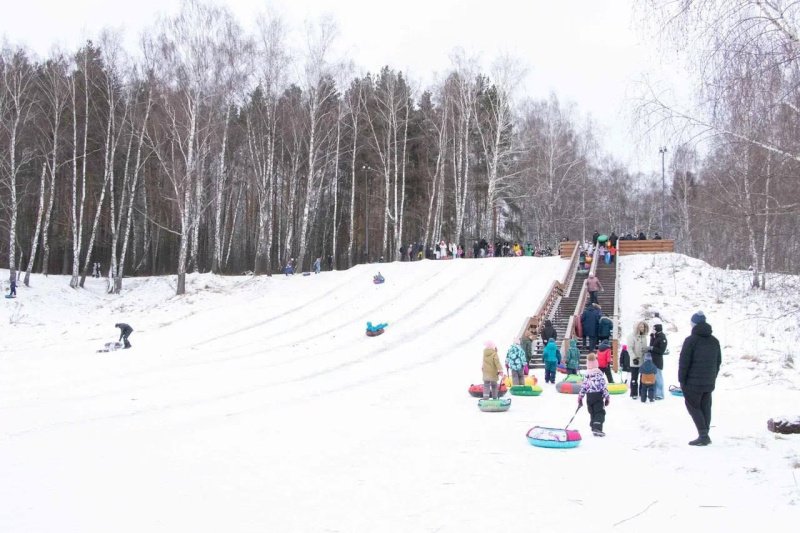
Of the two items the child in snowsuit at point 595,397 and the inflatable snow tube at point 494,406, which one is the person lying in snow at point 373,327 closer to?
the inflatable snow tube at point 494,406

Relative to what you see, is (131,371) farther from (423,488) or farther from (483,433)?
(423,488)

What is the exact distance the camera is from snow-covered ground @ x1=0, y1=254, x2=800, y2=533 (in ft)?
→ 21.1

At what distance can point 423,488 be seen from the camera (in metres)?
7.36

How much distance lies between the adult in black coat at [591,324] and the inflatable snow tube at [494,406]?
7.41 meters

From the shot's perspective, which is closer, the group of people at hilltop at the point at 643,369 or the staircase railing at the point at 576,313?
the group of people at hilltop at the point at 643,369

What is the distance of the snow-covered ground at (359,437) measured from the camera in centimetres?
642

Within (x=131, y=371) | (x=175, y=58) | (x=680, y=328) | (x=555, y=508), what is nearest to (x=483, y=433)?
(x=555, y=508)

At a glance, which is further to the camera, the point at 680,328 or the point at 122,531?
the point at 680,328

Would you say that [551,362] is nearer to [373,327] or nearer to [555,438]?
[555,438]

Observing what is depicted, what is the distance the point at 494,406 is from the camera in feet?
40.2

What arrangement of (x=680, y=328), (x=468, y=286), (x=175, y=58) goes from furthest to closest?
(x=175, y=58) → (x=468, y=286) → (x=680, y=328)

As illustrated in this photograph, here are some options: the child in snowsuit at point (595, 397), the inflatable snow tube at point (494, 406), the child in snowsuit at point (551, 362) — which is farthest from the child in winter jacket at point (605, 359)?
the child in snowsuit at point (595, 397)

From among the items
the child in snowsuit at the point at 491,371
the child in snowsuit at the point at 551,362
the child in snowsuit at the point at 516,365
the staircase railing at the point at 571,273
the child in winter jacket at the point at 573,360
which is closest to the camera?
the child in snowsuit at the point at 491,371

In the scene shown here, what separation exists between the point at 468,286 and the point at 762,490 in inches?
936
